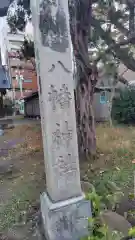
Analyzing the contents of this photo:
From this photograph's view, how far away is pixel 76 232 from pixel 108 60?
5252 mm

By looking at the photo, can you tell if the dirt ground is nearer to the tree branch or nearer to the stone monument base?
the stone monument base

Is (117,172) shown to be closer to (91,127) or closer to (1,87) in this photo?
(91,127)

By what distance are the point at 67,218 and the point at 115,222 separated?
2.12ft

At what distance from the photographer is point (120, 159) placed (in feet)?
17.7

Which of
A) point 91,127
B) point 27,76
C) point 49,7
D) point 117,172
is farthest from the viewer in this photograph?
point 27,76

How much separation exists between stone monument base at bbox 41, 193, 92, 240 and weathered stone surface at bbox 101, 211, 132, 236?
276 mm

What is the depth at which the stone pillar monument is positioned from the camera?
221 cm

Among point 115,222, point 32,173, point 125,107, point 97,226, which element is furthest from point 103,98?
point 97,226

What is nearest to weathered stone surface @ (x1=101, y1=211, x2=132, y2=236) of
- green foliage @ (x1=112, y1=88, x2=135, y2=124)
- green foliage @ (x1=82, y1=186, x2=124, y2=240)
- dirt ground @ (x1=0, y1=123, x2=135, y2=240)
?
green foliage @ (x1=82, y1=186, x2=124, y2=240)

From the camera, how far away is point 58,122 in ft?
7.65

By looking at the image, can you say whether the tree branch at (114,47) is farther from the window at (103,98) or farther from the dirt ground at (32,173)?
the window at (103,98)

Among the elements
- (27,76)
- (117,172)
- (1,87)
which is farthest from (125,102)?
(27,76)

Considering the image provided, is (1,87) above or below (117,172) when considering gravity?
above

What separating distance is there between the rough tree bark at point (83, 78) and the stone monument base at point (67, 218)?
3.35m
